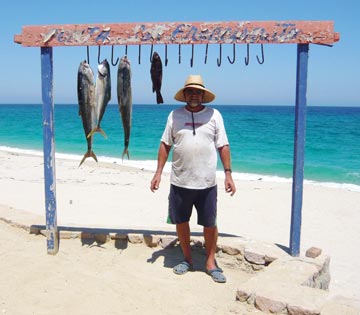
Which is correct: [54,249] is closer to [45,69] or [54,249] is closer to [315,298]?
[45,69]

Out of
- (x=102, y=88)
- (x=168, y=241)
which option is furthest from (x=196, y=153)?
(x=168, y=241)

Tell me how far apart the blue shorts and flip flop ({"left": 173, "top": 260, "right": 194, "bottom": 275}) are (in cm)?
51

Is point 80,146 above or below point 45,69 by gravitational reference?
below

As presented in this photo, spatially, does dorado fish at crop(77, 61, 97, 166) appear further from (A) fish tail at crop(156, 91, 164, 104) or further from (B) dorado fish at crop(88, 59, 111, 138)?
(A) fish tail at crop(156, 91, 164, 104)

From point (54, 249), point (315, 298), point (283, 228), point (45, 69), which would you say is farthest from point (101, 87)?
point (283, 228)

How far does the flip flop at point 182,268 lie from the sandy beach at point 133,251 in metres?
0.06

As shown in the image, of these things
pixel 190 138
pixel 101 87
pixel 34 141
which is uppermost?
pixel 101 87

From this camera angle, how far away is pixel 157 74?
4.07 m

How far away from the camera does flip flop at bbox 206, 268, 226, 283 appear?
4098 millimetres

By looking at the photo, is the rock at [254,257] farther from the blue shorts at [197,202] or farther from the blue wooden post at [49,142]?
the blue wooden post at [49,142]

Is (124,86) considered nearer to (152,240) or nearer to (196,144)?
(196,144)

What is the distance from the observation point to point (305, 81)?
4262 mm

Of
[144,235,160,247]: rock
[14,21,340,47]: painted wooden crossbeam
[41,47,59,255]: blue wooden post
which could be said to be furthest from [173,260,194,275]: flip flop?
[14,21,340,47]: painted wooden crossbeam

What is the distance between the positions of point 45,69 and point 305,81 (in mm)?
2689
